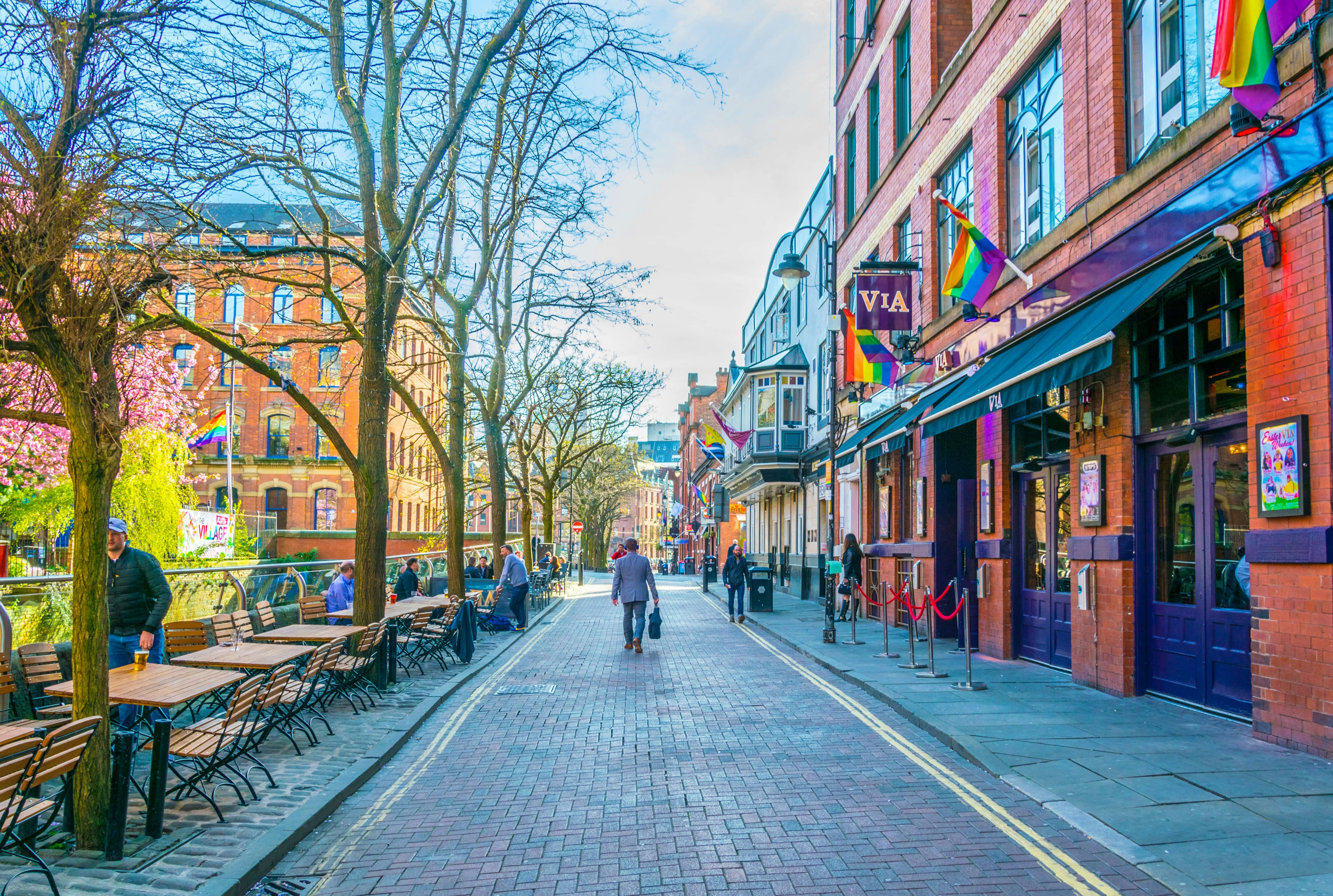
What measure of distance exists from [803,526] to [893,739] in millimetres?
23947

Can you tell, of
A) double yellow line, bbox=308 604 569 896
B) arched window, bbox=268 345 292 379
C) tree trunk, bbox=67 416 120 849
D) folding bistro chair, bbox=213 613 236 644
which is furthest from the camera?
arched window, bbox=268 345 292 379

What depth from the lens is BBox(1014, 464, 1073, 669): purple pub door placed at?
1230 centimetres

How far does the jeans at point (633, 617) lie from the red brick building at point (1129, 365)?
16.5 feet

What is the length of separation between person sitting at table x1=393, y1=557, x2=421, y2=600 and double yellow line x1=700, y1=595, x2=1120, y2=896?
12359 mm

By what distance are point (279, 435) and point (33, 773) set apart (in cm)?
5503

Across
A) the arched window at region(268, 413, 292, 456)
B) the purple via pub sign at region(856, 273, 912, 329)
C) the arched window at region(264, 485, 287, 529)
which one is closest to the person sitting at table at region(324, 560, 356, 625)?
the purple via pub sign at region(856, 273, 912, 329)

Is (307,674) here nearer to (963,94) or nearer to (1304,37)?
(1304,37)

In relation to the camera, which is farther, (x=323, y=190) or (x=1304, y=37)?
(x=323, y=190)

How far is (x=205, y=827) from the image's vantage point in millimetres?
5934

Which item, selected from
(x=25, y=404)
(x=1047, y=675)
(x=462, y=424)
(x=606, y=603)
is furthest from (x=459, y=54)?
→ (x=606, y=603)

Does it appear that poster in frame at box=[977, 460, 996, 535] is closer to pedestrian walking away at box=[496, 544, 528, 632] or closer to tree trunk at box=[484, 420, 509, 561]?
pedestrian walking away at box=[496, 544, 528, 632]

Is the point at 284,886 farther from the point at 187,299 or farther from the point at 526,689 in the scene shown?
the point at 187,299

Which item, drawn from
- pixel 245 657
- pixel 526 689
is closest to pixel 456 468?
pixel 526 689

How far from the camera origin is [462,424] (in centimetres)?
2025
